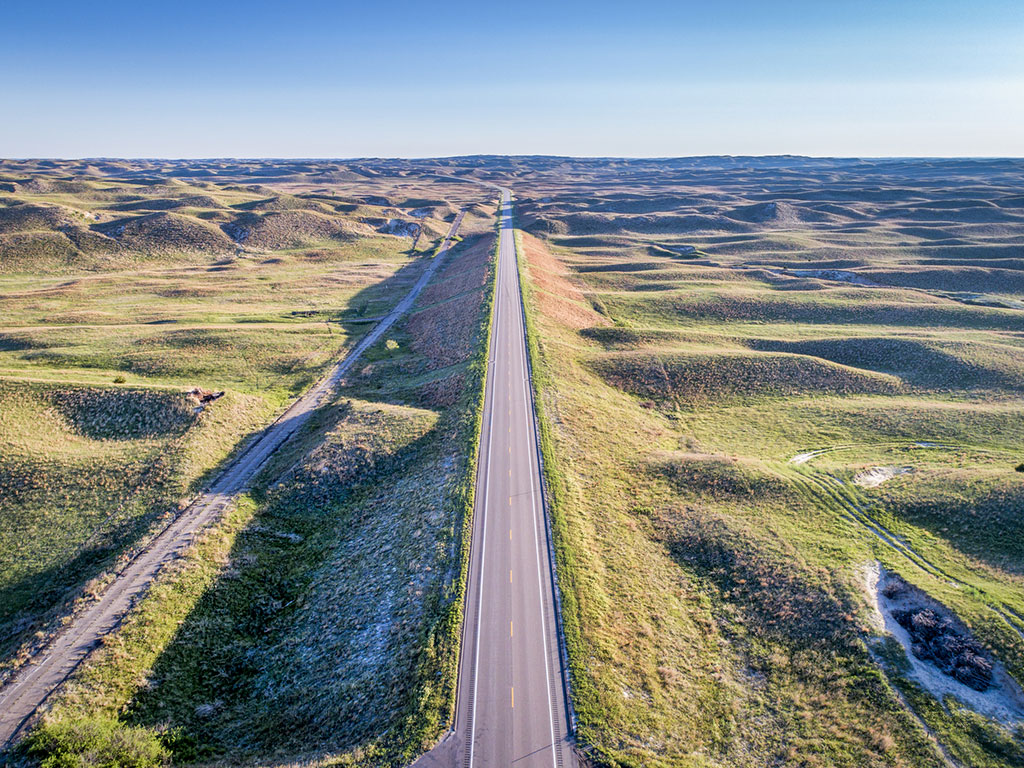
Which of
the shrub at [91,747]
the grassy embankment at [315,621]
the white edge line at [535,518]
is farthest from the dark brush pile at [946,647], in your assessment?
the shrub at [91,747]

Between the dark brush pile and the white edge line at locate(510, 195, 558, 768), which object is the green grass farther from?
the dark brush pile

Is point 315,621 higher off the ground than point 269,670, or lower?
higher

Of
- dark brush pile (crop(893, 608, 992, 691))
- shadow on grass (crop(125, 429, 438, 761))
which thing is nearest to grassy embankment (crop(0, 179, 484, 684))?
shadow on grass (crop(125, 429, 438, 761))

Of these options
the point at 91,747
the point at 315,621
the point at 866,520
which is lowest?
the point at 315,621

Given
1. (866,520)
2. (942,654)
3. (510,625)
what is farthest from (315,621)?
(866,520)

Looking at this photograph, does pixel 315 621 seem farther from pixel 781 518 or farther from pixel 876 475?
pixel 876 475

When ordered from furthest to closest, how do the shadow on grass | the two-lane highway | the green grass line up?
the green grass
the shadow on grass
the two-lane highway
